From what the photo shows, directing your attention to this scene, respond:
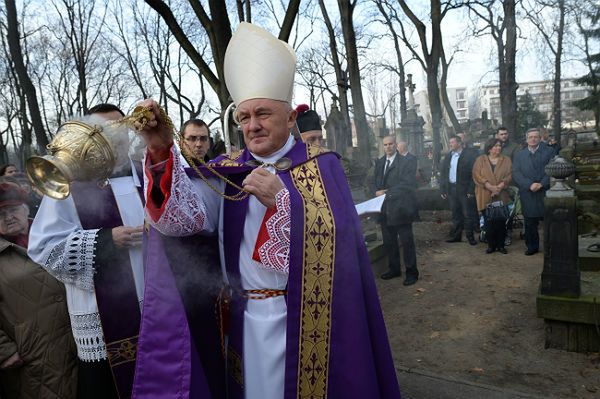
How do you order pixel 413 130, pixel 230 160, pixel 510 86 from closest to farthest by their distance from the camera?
1. pixel 230 160
2. pixel 510 86
3. pixel 413 130

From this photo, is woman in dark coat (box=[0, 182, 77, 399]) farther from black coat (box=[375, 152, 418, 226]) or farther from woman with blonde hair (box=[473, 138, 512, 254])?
woman with blonde hair (box=[473, 138, 512, 254])

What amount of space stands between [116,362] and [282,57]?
166cm

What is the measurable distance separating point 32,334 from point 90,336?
52 centimetres

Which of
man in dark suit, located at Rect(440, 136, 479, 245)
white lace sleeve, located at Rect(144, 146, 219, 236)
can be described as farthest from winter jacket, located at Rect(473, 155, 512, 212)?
white lace sleeve, located at Rect(144, 146, 219, 236)

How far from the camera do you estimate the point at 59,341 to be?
239 cm

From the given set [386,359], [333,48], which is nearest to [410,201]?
[386,359]

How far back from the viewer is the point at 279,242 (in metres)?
1.94

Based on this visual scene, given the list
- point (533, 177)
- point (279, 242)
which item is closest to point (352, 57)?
point (533, 177)

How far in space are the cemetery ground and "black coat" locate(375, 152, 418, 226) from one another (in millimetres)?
1014

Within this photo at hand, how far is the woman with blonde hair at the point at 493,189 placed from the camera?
7.53 m

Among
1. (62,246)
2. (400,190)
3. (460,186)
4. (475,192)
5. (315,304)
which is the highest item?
(62,246)

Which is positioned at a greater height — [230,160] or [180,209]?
[230,160]

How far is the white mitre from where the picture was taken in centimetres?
202

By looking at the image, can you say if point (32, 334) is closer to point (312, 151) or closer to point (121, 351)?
point (121, 351)
